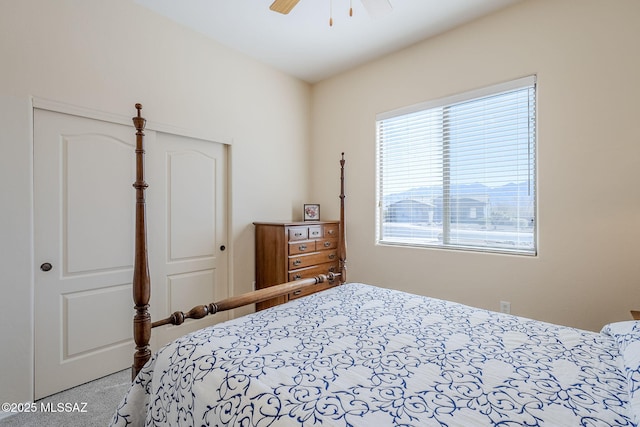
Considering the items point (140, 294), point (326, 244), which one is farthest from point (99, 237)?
point (326, 244)

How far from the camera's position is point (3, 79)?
1.83 metres

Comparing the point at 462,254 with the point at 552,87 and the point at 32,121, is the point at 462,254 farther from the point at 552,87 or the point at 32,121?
the point at 32,121

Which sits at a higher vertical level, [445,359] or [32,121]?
[32,121]

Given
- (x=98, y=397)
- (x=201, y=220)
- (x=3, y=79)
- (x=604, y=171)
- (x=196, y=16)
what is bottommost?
(x=98, y=397)

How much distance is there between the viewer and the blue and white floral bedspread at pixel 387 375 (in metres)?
0.82

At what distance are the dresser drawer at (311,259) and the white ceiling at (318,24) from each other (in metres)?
2.11

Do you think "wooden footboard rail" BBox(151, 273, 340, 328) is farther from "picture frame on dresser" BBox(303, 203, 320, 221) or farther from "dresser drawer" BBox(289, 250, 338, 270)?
"picture frame on dresser" BBox(303, 203, 320, 221)

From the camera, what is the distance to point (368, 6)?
189 cm

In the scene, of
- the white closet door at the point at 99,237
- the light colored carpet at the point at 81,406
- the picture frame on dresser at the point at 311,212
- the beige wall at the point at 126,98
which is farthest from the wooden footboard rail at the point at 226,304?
the picture frame on dresser at the point at 311,212

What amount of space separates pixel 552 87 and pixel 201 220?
3101 millimetres

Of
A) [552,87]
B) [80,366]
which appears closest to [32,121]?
[80,366]

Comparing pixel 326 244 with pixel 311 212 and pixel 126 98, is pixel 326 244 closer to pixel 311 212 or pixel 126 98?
pixel 311 212

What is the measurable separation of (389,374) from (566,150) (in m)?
2.20

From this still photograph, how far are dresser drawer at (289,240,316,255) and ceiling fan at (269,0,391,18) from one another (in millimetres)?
1913
